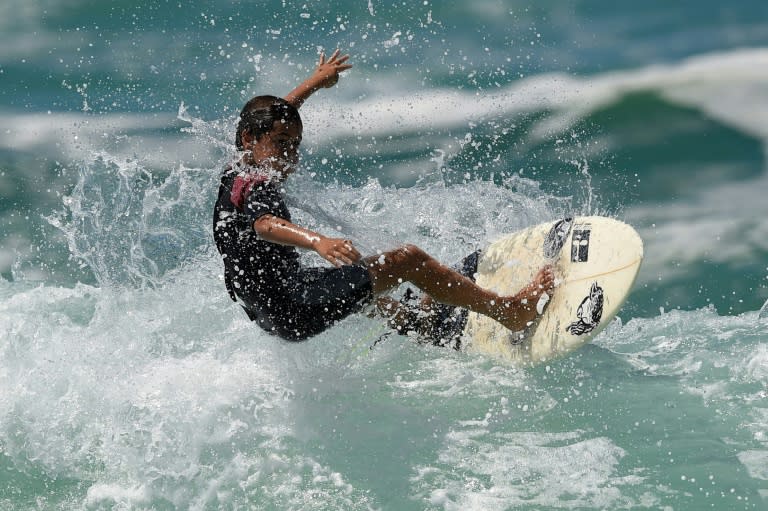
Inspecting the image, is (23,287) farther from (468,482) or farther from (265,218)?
(468,482)

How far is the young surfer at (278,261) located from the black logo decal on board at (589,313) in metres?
0.66

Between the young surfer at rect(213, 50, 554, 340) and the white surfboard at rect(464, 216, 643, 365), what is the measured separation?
600 mm

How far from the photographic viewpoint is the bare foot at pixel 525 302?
5.09m

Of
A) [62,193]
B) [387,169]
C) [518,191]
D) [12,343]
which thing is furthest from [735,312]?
[62,193]

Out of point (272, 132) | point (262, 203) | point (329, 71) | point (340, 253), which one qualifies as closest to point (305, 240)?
point (340, 253)

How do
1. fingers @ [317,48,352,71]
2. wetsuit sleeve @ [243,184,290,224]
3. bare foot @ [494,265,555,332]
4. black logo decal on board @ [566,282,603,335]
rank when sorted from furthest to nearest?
fingers @ [317,48,352,71], bare foot @ [494,265,555,332], black logo decal on board @ [566,282,603,335], wetsuit sleeve @ [243,184,290,224]

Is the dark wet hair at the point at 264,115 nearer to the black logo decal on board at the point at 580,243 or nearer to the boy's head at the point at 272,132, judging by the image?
the boy's head at the point at 272,132

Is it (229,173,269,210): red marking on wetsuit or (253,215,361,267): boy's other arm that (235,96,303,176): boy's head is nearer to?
(229,173,269,210): red marking on wetsuit

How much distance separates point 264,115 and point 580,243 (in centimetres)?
203

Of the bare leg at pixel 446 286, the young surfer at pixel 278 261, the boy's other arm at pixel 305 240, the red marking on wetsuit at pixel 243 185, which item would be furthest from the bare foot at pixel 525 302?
the red marking on wetsuit at pixel 243 185

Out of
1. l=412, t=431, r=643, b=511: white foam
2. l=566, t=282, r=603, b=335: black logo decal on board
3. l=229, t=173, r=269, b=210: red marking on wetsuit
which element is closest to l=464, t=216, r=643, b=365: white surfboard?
l=566, t=282, r=603, b=335: black logo decal on board

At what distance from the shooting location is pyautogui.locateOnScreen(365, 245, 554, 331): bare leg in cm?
463

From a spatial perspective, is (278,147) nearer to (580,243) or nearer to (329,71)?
(329,71)

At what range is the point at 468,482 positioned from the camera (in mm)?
3877
